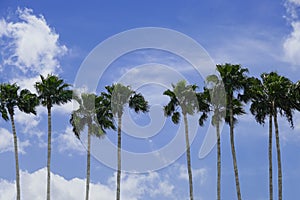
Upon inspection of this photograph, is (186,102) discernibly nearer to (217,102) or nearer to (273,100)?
(217,102)

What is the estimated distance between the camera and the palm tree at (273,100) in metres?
49.2

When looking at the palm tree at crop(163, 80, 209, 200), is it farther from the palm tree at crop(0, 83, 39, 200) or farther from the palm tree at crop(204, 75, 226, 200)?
the palm tree at crop(0, 83, 39, 200)

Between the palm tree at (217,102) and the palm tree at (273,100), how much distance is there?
308 cm

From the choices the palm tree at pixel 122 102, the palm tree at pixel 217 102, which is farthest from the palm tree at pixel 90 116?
the palm tree at pixel 217 102

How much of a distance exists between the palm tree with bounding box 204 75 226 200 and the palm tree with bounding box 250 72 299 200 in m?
3.08

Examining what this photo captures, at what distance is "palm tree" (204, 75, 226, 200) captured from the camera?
52438mm

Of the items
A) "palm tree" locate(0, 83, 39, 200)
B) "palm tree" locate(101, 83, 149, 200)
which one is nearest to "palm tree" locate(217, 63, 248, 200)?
"palm tree" locate(101, 83, 149, 200)

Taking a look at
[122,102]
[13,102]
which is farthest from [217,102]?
[13,102]

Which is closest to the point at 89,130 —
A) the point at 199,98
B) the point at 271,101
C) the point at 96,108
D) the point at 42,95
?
the point at 96,108

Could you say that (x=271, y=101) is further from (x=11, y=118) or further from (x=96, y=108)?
(x=11, y=118)

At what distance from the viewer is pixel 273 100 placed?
49.6 meters

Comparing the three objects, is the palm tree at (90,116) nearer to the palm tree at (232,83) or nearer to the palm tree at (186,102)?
the palm tree at (186,102)

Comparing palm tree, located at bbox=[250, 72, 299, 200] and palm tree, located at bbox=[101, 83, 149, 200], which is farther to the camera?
palm tree, located at bbox=[101, 83, 149, 200]

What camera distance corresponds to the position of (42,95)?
5641 cm
